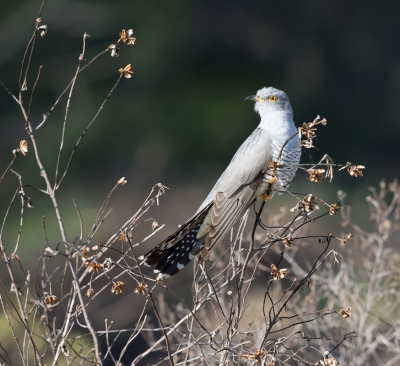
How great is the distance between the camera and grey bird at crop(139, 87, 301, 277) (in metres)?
2.64

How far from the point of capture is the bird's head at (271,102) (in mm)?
3344

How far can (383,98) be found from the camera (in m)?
13.7

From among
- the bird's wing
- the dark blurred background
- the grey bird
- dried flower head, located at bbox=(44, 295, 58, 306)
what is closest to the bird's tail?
the grey bird

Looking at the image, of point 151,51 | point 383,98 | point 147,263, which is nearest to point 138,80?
point 151,51

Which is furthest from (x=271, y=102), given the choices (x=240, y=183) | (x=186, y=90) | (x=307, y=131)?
(x=186, y=90)

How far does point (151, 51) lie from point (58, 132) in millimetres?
2456

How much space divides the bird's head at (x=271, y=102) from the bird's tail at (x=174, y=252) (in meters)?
0.90

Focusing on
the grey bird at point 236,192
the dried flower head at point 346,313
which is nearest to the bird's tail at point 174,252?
the grey bird at point 236,192

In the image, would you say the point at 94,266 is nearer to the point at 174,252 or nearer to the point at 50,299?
the point at 50,299

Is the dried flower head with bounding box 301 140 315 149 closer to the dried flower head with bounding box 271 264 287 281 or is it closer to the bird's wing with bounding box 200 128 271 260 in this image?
the dried flower head with bounding box 271 264 287 281

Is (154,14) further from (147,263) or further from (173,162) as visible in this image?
(147,263)

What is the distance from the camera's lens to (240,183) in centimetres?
295

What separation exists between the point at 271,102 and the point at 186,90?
9.08 meters

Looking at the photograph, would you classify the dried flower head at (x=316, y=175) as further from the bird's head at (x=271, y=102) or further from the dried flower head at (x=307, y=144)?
the bird's head at (x=271, y=102)
